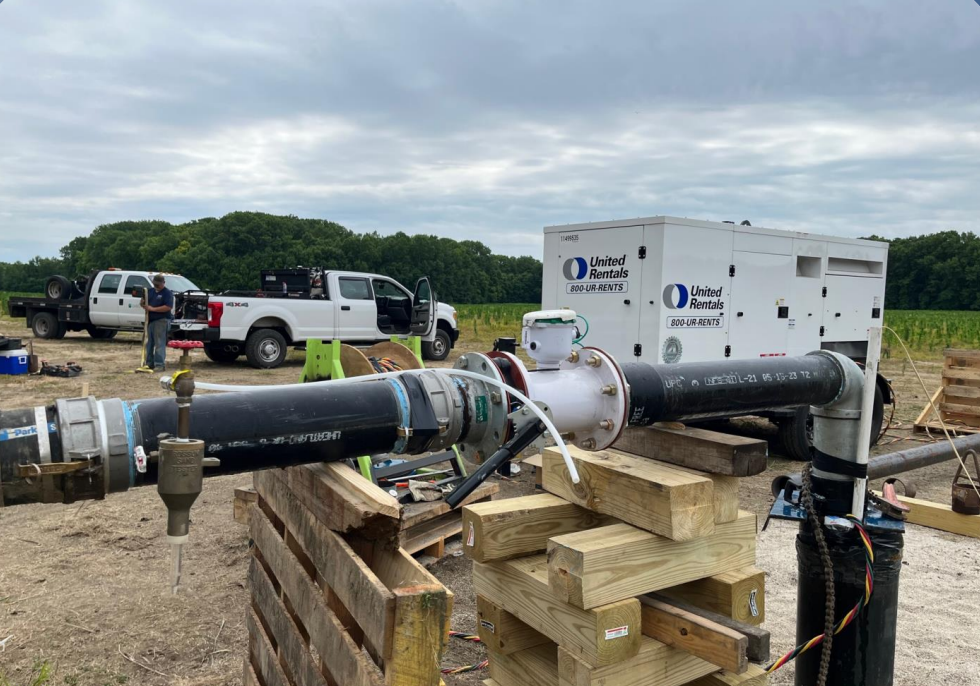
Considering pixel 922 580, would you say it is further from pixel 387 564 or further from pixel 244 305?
pixel 244 305

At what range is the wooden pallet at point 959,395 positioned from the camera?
10.5 m

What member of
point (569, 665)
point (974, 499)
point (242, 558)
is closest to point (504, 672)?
point (569, 665)

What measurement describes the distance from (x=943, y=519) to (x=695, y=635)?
5.05m

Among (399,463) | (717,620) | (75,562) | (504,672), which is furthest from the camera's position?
(399,463)

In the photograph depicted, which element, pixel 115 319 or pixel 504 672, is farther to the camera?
pixel 115 319

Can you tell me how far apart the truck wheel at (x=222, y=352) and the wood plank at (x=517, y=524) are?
14.2 m

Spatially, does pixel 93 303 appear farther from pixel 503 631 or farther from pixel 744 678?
pixel 744 678

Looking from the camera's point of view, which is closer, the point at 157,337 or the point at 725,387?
the point at 725,387

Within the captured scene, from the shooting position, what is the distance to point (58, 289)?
20.5 metres

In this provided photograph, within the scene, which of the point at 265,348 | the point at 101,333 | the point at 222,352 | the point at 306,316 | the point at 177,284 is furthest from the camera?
the point at 101,333

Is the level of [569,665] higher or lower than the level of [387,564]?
lower

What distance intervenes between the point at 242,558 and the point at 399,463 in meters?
1.32

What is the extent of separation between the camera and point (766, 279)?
28.7ft

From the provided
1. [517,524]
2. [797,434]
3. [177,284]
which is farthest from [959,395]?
[177,284]
